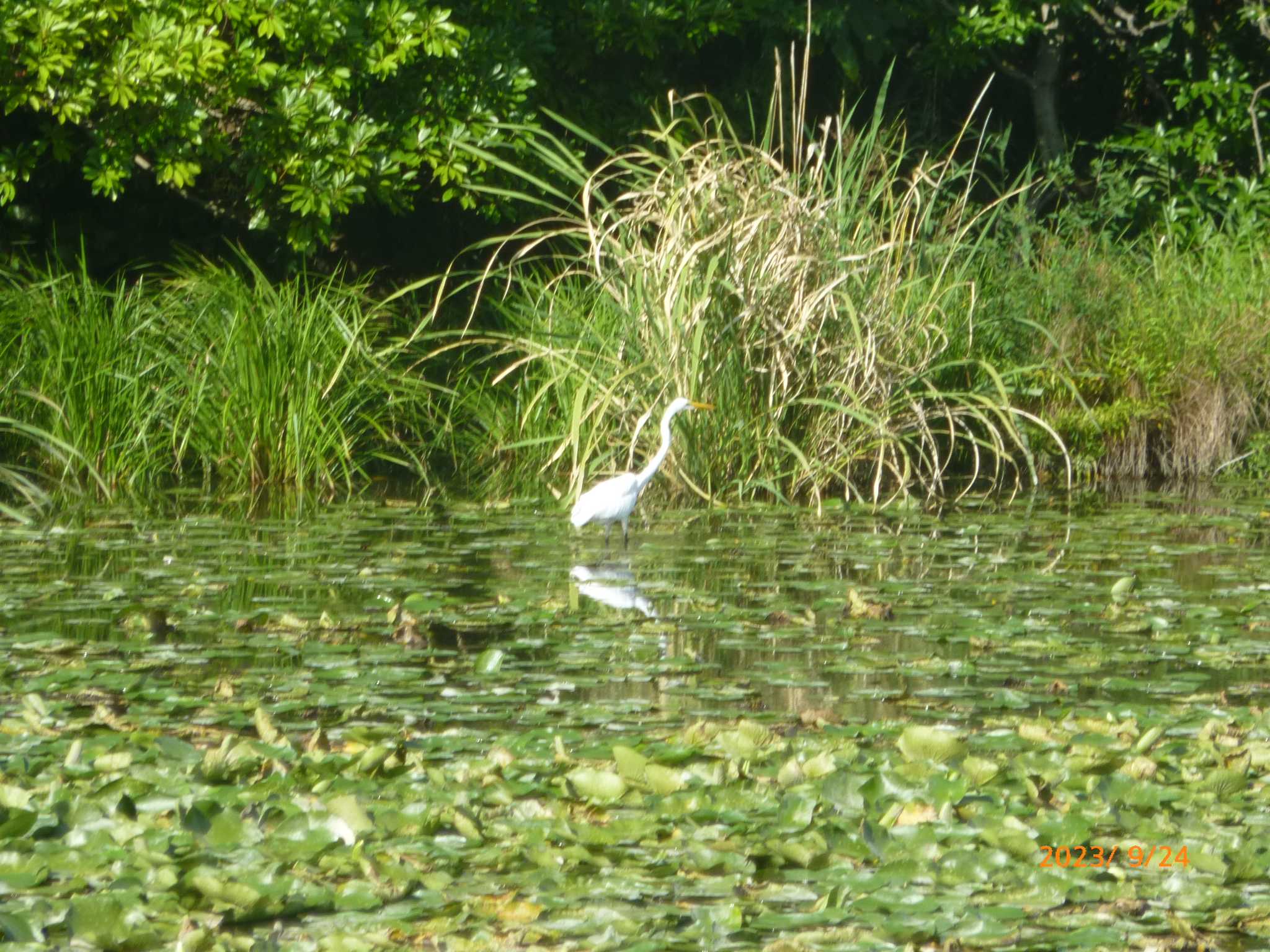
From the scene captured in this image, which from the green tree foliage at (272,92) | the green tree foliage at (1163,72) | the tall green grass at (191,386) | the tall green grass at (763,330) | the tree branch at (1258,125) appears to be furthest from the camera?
the tree branch at (1258,125)

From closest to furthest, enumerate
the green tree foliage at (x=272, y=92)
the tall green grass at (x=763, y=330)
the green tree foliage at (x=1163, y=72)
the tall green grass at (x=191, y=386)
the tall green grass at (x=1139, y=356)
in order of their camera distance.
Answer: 1. the tall green grass at (x=763, y=330)
2. the tall green grass at (x=191, y=386)
3. the green tree foliage at (x=272, y=92)
4. the tall green grass at (x=1139, y=356)
5. the green tree foliage at (x=1163, y=72)

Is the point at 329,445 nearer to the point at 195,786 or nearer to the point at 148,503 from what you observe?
the point at 148,503

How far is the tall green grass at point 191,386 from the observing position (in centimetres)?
824

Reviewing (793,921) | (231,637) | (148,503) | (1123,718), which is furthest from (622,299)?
(793,921)

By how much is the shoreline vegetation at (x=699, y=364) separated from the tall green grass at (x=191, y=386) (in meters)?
0.02

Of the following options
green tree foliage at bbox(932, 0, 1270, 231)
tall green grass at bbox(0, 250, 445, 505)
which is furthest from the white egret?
green tree foliage at bbox(932, 0, 1270, 231)

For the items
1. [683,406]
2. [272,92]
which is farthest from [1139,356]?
[272,92]

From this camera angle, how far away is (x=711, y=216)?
8.23 meters

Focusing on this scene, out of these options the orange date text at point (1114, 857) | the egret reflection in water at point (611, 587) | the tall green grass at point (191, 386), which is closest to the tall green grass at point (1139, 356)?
the tall green grass at point (191, 386)

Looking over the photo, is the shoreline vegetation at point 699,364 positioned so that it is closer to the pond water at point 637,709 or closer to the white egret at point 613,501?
the white egret at point 613,501

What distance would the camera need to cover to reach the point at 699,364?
8.09 m

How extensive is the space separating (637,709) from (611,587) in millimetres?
1758

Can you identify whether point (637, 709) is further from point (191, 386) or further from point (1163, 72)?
point (1163, 72)

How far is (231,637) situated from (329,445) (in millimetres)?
3584
